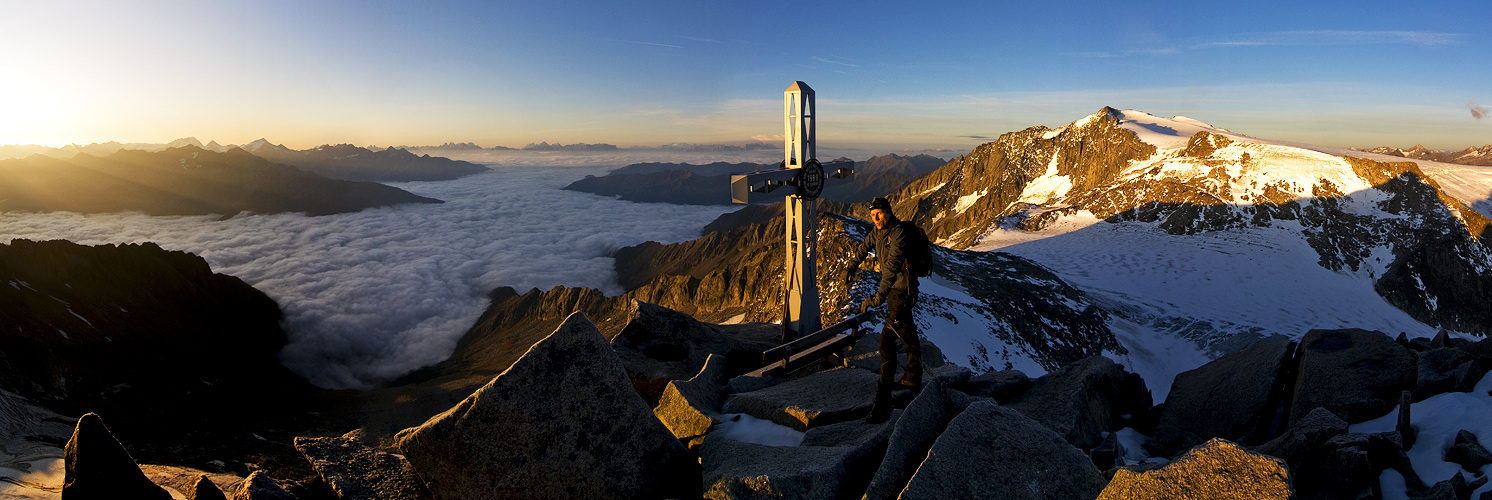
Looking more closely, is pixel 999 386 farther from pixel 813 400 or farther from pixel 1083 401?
pixel 813 400

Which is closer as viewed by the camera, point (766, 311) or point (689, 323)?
point (689, 323)

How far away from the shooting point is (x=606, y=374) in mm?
5742

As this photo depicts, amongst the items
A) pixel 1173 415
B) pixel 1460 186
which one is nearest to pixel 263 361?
pixel 1173 415

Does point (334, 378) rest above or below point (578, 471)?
below

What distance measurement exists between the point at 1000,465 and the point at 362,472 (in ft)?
19.4

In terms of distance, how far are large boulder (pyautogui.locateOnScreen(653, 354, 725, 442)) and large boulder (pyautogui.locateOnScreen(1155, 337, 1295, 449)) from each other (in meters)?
6.88

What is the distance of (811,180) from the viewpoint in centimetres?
1096

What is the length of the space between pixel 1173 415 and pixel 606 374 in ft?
32.0

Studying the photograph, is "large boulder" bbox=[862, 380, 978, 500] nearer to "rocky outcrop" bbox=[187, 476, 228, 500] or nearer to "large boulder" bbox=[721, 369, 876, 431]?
"large boulder" bbox=[721, 369, 876, 431]

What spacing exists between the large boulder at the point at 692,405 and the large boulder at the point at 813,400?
1.19 feet

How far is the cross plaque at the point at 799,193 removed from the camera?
34.3ft

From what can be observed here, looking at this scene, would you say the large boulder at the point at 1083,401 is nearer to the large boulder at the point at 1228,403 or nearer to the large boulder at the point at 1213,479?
the large boulder at the point at 1228,403

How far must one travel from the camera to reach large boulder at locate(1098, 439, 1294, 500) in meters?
3.87

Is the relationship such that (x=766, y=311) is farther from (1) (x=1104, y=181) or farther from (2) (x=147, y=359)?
(2) (x=147, y=359)
